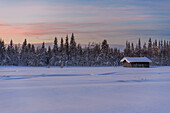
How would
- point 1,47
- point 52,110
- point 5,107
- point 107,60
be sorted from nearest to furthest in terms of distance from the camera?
point 52,110 → point 5,107 → point 1,47 → point 107,60

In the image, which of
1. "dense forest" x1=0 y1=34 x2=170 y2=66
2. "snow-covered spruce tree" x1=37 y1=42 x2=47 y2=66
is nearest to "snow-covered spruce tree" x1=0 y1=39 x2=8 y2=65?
"dense forest" x1=0 y1=34 x2=170 y2=66

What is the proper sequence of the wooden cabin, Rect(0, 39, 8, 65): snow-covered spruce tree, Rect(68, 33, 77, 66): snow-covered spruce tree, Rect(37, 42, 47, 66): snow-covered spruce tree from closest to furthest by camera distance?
the wooden cabin < Rect(0, 39, 8, 65): snow-covered spruce tree < Rect(37, 42, 47, 66): snow-covered spruce tree < Rect(68, 33, 77, 66): snow-covered spruce tree

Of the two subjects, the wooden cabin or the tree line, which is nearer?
the wooden cabin

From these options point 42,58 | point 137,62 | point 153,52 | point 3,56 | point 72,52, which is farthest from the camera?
point 153,52

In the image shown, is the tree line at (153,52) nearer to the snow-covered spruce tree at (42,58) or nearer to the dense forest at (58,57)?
the dense forest at (58,57)

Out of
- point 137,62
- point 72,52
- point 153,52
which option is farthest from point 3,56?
point 153,52

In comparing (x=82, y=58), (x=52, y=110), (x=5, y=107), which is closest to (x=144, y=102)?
(x=52, y=110)

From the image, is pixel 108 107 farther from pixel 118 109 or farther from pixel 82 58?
pixel 82 58

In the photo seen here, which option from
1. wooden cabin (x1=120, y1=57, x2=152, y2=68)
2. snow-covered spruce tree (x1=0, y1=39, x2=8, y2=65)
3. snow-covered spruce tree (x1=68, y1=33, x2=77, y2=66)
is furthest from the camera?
snow-covered spruce tree (x1=68, y1=33, x2=77, y2=66)

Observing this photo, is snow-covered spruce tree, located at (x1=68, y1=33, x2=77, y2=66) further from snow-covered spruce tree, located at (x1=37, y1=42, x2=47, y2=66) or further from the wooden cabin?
the wooden cabin

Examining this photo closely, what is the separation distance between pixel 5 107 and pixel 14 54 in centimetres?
7863

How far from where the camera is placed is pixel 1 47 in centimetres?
7881

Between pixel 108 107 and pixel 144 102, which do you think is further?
pixel 144 102

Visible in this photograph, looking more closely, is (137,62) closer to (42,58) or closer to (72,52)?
(72,52)
